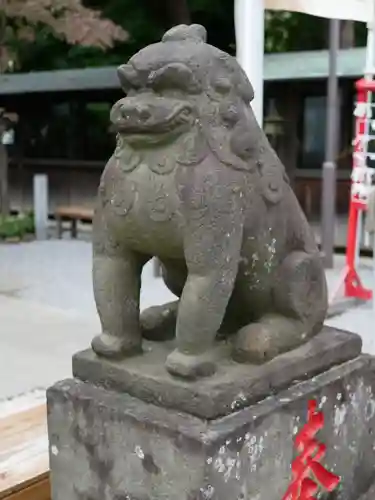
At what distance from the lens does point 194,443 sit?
3.79 feet

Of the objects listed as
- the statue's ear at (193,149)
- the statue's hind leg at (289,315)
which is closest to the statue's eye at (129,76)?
the statue's ear at (193,149)

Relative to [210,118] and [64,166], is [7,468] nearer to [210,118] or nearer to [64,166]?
[210,118]

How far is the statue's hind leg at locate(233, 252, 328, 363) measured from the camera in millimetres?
1289

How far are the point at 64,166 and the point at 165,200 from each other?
7.79 meters

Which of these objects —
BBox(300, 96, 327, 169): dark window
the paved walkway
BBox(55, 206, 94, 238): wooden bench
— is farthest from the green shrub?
BBox(300, 96, 327, 169): dark window

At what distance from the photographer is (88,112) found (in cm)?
867

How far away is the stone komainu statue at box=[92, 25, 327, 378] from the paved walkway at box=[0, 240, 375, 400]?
5.47 ft

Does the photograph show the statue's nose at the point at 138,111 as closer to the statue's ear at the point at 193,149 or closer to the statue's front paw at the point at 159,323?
the statue's ear at the point at 193,149

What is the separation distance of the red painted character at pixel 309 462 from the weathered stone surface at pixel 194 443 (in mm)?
17

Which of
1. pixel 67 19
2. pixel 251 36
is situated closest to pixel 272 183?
pixel 251 36

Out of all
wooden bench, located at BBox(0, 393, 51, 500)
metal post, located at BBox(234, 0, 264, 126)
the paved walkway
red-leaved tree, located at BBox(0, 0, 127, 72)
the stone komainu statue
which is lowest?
A: the paved walkway

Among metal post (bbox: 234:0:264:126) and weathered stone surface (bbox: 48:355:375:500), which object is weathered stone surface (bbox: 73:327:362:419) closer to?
weathered stone surface (bbox: 48:355:375:500)

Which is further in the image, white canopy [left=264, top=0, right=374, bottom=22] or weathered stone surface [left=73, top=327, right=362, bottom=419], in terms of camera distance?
white canopy [left=264, top=0, right=374, bottom=22]

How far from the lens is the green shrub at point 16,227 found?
21.8ft
